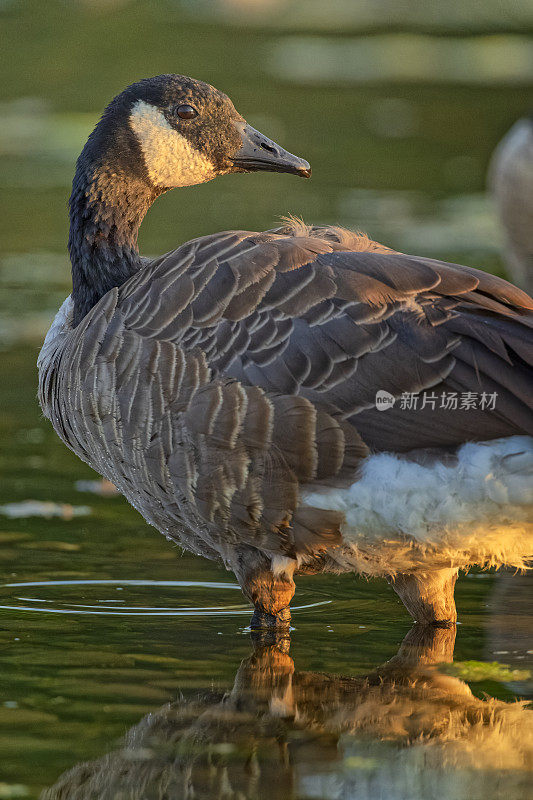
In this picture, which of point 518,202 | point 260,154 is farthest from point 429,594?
point 518,202

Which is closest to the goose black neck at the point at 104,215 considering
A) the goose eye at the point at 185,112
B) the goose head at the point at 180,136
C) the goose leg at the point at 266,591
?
the goose head at the point at 180,136

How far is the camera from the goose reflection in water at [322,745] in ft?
12.9

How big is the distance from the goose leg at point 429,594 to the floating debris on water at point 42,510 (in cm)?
200

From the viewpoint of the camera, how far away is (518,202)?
10.6 metres

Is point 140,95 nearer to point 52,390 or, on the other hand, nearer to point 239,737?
point 52,390

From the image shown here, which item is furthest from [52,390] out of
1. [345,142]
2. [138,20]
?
[138,20]

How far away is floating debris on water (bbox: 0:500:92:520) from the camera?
22.3ft

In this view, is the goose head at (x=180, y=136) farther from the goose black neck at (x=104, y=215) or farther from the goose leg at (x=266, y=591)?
the goose leg at (x=266, y=591)

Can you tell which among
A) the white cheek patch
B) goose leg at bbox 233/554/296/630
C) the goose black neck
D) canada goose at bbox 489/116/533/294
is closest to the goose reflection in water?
goose leg at bbox 233/554/296/630

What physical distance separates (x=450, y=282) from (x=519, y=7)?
77.4ft

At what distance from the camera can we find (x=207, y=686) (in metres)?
4.77

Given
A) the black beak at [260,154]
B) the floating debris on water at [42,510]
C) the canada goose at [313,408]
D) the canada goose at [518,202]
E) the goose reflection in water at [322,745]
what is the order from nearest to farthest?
the goose reflection in water at [322,745]
the canada goose at [313,408]
the black beak at [260,154]
the floating debris on water at [42,510]
the canada goose at [518,202]

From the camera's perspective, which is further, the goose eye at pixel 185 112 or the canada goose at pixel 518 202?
the canada goose at pixel 518 202

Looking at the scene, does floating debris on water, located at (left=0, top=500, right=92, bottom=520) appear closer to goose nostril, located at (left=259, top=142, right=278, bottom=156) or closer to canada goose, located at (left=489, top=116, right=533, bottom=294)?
goose nostril, located at (left=259, top=142, right=278, bottom=156)
